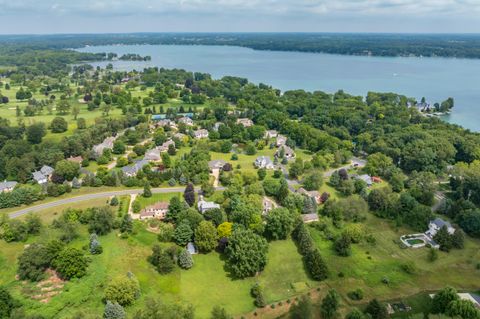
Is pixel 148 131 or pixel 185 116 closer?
pixel 148 131

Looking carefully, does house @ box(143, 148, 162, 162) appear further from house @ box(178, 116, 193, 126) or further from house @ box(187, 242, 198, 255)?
house @ box(187, 242, 198, 255)

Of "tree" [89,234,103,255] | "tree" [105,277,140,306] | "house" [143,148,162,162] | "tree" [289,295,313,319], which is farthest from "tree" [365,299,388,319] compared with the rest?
"house" [143,148,162,162]

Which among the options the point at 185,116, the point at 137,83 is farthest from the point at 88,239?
the point at 137,83

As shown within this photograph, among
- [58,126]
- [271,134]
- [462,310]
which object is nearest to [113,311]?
[462,310]

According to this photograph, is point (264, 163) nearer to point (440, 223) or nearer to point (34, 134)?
point (440, 223)

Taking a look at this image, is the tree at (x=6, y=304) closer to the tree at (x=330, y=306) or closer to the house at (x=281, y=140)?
the tree at (x=330, y=306)

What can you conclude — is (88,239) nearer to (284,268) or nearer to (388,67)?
(284,268)

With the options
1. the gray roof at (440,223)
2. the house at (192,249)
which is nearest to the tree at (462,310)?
the gray roof at (440,223)
